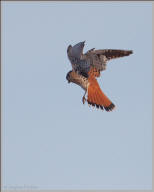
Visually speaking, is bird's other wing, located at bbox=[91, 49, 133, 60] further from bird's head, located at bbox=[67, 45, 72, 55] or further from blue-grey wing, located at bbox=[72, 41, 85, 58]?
bird's head, located at bbox=[67, 45, 72, 55]

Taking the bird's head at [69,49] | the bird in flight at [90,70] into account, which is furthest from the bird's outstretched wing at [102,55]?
the bird's head at [69,49]

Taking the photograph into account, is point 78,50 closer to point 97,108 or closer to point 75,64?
point 75,64

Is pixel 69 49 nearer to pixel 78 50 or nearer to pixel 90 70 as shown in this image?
pixel 78 50

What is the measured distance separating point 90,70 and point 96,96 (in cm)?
61

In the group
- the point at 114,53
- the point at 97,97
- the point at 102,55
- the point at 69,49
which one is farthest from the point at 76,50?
the point at 97,97

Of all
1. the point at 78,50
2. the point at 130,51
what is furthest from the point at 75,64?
the point at 130,51

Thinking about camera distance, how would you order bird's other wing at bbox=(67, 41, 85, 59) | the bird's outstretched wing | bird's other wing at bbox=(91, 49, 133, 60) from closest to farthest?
bird's other wing at bbox=(67, 41, 85, 59), the bird's outstretched wing, bird's other wing at bbox=(91, 49, 133, 60)

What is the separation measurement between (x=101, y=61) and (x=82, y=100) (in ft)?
3.19

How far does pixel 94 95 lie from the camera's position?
→ 53.3 ft

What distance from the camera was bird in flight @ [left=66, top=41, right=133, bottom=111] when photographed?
15984 mm

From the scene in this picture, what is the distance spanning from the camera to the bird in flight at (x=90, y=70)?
15984mm

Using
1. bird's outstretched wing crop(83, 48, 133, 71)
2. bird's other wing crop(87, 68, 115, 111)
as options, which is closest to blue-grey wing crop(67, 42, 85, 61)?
bird's outstretched wing crop(83, 48, 133, 71)

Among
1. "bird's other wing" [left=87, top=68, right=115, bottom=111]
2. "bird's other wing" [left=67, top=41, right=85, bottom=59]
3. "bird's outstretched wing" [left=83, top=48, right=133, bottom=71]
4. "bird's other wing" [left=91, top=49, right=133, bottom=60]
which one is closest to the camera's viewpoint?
"bird's other wing" [left=67, top=41, right=85, bottom=59]

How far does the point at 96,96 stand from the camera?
16.3 meters
